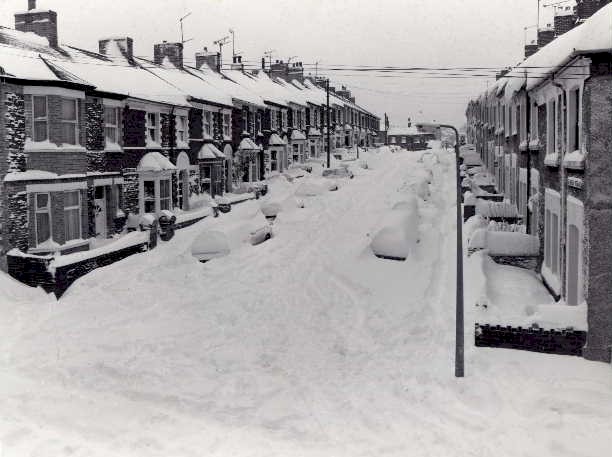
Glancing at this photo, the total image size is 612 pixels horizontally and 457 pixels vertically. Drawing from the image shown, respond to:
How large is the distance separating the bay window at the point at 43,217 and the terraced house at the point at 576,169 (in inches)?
684

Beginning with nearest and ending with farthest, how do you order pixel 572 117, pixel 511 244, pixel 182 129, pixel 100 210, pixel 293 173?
pixel 572 117, pixel 511 244, pixel 100 210, pixel 182 129, pixel 293 173

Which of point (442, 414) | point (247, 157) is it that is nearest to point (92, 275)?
point (442, 414)

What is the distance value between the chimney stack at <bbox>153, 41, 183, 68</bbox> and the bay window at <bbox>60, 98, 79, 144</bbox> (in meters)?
17.9

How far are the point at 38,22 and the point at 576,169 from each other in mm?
24234

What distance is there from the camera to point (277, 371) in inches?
565

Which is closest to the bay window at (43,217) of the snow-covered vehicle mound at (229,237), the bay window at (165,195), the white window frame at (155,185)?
the snow-covered vehicle mound at (229,237)

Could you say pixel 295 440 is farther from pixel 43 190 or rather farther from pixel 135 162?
pixel 135 162

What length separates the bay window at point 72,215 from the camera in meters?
23.7

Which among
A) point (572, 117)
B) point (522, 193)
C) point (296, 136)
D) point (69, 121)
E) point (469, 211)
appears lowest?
point (469, 211)

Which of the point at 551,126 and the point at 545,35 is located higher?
the point at 545,35

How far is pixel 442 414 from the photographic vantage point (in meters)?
11.4

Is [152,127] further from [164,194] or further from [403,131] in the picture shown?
[403,131]

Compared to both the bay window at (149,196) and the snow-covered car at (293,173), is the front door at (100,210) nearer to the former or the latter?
the bay window at (149,196)

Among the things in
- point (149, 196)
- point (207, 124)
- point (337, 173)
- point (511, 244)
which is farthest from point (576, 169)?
point (337, 173)
